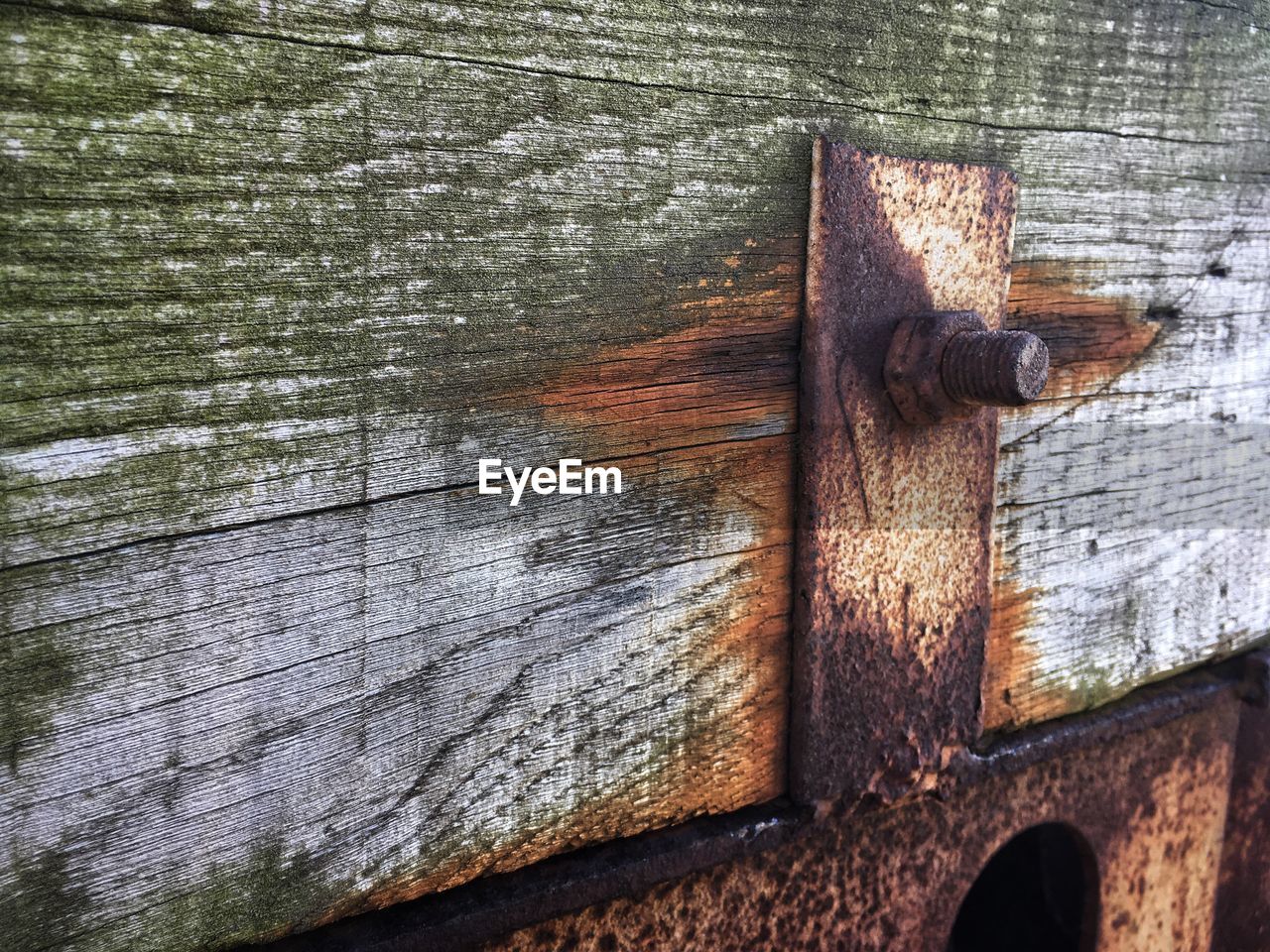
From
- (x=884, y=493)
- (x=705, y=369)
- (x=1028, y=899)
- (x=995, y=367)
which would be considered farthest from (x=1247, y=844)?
(x=705, y=369)

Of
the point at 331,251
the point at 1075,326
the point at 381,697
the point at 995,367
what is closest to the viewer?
the point at 331,251

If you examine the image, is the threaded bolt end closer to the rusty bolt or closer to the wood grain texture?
the rusty bolt

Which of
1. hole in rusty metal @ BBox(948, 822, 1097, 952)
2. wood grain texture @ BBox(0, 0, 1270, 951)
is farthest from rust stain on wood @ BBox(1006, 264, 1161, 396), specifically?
hole in rusty metal @ BBox(948, 822, 1097, 952)

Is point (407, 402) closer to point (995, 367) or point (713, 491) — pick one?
point (713, 491)

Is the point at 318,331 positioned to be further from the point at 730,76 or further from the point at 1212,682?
the point at 1212,682

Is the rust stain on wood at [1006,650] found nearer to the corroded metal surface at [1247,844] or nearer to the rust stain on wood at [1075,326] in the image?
the rust stain on wood at [1075,326]

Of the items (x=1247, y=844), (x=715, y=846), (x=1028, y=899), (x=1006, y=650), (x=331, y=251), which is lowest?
(x=1028, y=899)

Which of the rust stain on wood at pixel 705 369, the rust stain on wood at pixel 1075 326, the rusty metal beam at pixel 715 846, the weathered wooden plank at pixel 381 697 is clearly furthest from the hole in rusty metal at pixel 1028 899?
the rust stain on wood at pixel 705 369
